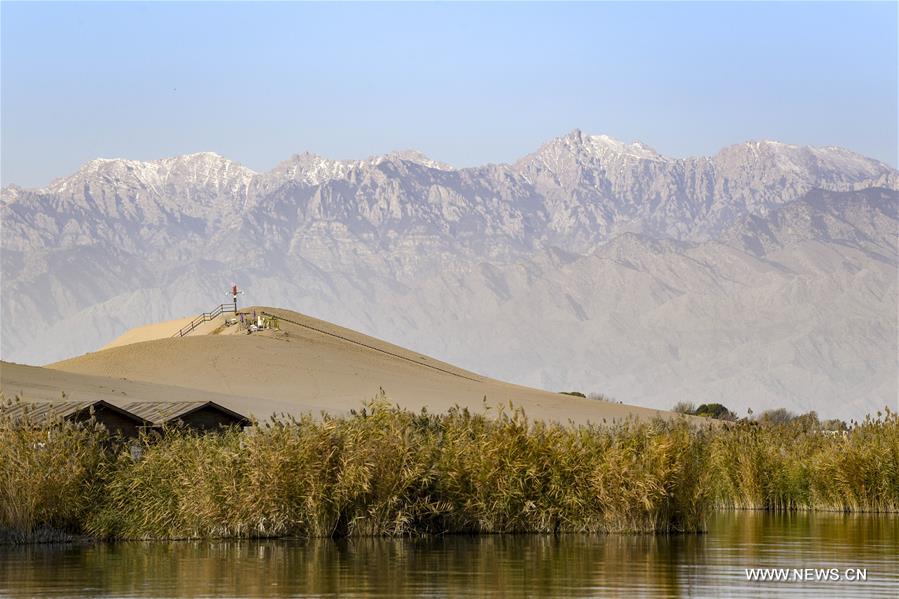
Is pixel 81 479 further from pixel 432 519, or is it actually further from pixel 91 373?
pixel 91 373

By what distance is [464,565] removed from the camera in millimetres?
26266

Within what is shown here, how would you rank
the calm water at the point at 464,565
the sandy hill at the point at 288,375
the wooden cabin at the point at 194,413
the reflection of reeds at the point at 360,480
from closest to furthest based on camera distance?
the calm water at the point at 464,565 < the reflection of reeds at the point at 360,480 < the wooden cabin at the point at 194,413 < the sandy hill at the point at 288,375

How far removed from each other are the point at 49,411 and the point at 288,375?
199 ft

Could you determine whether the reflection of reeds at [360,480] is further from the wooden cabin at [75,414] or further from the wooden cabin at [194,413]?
the wooden cabin at [194,413]

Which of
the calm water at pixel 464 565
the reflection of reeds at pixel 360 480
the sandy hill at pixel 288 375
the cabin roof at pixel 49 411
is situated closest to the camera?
the calm water at pixel 464 565

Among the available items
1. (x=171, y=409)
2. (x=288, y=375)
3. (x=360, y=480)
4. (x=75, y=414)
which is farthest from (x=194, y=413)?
(x=288, y=375)

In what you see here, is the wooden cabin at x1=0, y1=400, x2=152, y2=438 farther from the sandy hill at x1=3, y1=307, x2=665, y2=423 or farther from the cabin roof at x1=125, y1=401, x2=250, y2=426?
the sandy hill at x1=3, y1=307, x2=665, y2=423

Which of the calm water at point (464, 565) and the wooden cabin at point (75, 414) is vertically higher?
the wooden cabin at point (75, 414)

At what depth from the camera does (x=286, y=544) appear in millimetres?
30328

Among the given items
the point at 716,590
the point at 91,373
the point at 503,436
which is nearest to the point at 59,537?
the point at 503,436

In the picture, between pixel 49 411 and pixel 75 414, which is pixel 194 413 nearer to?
pixel 75 414

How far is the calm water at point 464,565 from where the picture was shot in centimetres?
2299

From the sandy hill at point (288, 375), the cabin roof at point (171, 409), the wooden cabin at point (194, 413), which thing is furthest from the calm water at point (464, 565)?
the sandy hill at point (288, 375)

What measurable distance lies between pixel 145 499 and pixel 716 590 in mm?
13249
